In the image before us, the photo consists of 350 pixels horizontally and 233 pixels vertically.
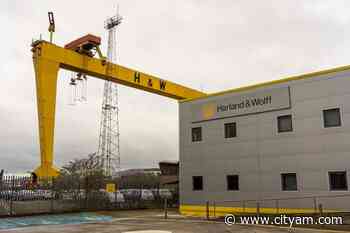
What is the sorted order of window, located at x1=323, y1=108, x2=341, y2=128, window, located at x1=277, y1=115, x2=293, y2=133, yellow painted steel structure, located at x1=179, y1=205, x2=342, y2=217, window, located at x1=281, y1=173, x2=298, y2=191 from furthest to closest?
window, located at x1=277, y1=115, x2=293, y2=133, window, located at x1=281, y1=173, x2=298, y2=191, yellow painted steel structure, located at x1=179, y1=205, x2=342, y2=217, window, located at x1=323, y1=108, x2=341, y2=128

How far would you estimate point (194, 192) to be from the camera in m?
27.2

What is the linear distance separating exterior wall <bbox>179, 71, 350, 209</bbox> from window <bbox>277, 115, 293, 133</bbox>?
0.89ft

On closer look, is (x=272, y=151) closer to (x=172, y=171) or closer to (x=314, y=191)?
(x=314, y=191)

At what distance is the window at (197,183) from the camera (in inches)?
1068

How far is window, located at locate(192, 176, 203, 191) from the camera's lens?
2712cm

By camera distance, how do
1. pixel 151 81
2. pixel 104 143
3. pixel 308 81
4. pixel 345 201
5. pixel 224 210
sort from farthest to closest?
pixel 104 143
pixel 151 81
pixel 224 210
pixel 308 81
pixel 345 201

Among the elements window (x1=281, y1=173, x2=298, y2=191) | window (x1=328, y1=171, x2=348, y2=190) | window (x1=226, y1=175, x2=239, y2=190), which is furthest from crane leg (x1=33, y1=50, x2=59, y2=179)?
window (x1=328, y1=171, x2=348, y2=190)

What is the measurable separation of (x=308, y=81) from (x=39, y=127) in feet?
55.2

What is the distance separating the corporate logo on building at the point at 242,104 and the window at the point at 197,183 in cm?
436

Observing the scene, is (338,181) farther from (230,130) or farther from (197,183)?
(197,183)

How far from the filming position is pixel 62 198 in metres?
27.1

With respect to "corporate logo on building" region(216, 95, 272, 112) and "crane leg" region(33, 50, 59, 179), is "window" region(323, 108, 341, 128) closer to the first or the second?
"corporate logo on building" region(216, 95, 272, 112)

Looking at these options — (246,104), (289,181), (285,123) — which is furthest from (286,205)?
(246,104)

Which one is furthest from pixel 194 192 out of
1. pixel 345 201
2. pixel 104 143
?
pixel 104 143
